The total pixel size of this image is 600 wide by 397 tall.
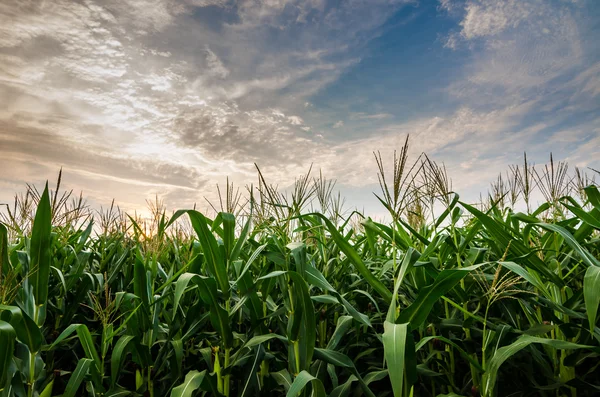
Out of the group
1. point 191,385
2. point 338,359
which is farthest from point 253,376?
point 338,359

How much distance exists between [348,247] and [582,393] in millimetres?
1607

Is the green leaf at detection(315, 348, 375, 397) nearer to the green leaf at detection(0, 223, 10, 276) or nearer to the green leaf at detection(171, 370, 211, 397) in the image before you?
the green leaf at detection(171, 370, 211, 397)

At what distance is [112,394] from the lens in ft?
7.32

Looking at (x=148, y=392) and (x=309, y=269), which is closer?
(x=309, y=269)

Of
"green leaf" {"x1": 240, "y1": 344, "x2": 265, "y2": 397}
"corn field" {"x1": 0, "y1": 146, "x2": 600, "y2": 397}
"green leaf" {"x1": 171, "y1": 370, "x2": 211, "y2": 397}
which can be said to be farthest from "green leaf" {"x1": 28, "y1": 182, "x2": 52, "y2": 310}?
"green leaf" {"x1": 240, "y1": 344, "x2": 265, "y2": 397}

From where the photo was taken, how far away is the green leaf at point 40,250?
2244 mm

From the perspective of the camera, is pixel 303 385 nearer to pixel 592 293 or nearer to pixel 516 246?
pixel 592 293

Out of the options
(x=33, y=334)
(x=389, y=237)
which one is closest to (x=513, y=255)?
(x=389, y=237)

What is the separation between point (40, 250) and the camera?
7.53 feet

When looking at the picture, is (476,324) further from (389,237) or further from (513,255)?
(389,237)

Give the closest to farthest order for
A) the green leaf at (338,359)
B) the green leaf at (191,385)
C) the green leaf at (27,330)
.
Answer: the green leaf at (191,385) → the green leaf at (338,359) → the green leaf at (27,330)

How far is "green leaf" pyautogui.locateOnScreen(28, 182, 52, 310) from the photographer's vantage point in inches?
88.4

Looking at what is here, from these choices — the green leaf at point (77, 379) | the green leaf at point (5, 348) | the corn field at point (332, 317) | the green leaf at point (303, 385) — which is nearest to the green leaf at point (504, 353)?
the corn field at point (332, 317)

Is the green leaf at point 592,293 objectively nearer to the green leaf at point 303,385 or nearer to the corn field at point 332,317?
the corn field at point 332,317
